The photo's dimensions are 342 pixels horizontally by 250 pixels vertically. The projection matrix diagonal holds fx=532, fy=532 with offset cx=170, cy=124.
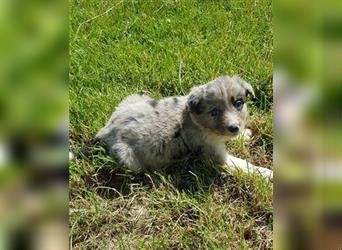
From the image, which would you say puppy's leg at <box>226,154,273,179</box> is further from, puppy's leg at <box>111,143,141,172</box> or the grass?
puppy's leg at <box>111,143,141,172</box>

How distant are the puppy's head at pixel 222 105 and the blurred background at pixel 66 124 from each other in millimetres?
2569

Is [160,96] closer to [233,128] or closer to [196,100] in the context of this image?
[196,100]

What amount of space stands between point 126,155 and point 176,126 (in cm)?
44

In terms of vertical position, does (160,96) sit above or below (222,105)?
below

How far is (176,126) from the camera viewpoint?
3793 mm

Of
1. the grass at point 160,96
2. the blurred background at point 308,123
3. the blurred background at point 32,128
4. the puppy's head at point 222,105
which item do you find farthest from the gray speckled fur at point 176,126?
the blurred background at point 32,128

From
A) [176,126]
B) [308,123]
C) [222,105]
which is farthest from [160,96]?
[308,123]

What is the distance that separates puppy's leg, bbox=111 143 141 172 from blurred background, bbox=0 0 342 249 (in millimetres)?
2629

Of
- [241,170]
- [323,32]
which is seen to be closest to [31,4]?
[323,32]

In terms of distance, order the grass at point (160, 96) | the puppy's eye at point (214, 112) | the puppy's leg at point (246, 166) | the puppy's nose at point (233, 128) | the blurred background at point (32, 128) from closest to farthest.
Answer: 1. the blurred background at point (32, 128)
2. the grass at point (160, 96)
3. the puppy's leg at point (246, 166)
4. the puppy's nose at point (233, 128)
5. the puppy's eye at point (214, 112)

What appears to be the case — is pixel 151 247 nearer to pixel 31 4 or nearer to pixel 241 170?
pixel 241 170

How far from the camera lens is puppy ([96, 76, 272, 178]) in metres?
3.57

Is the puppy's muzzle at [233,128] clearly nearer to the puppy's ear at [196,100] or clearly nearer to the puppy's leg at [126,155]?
the puppy's ear at [196,100]

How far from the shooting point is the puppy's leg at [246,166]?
11.0 feet
